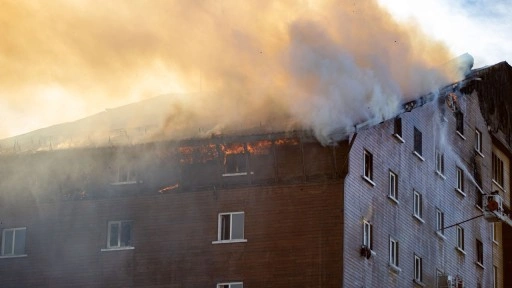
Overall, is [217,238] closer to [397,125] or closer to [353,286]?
[353,286]

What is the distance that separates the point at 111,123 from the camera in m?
56.2

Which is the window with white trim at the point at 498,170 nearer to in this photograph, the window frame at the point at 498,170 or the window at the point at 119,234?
the window frame at the point at 498,170

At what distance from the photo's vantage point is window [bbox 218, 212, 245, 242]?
4862cm

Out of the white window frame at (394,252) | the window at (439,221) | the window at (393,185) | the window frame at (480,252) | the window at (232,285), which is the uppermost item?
the window at (393,185)

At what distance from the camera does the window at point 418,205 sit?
2162 inches

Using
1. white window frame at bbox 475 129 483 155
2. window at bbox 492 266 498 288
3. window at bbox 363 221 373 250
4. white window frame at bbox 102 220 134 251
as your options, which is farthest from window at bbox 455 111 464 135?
white window frame at bbox 102 220 134 251

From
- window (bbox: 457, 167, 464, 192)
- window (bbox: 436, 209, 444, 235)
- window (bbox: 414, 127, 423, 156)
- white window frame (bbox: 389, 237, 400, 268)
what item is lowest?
white window frame (bbox: 389, 237, 400, 268)

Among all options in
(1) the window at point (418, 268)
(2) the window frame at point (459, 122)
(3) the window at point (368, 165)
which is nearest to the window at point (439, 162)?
(2) the window frame at point (459, 122)

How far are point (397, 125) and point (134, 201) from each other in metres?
11.7

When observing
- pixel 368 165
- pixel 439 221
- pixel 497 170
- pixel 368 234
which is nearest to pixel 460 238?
pixel 439 221

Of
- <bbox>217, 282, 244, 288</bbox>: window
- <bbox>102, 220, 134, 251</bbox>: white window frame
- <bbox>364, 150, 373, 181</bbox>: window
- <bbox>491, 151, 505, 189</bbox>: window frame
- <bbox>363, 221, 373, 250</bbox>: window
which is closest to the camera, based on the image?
<bbox>217, 282, 244, 288</bbox>: window

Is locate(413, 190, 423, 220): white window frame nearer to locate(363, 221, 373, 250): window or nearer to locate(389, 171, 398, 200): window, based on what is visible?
locate(389, 171, 398, 200): window

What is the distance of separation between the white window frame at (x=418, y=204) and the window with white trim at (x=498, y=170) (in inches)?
410

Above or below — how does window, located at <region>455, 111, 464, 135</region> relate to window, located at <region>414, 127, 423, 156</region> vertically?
above
